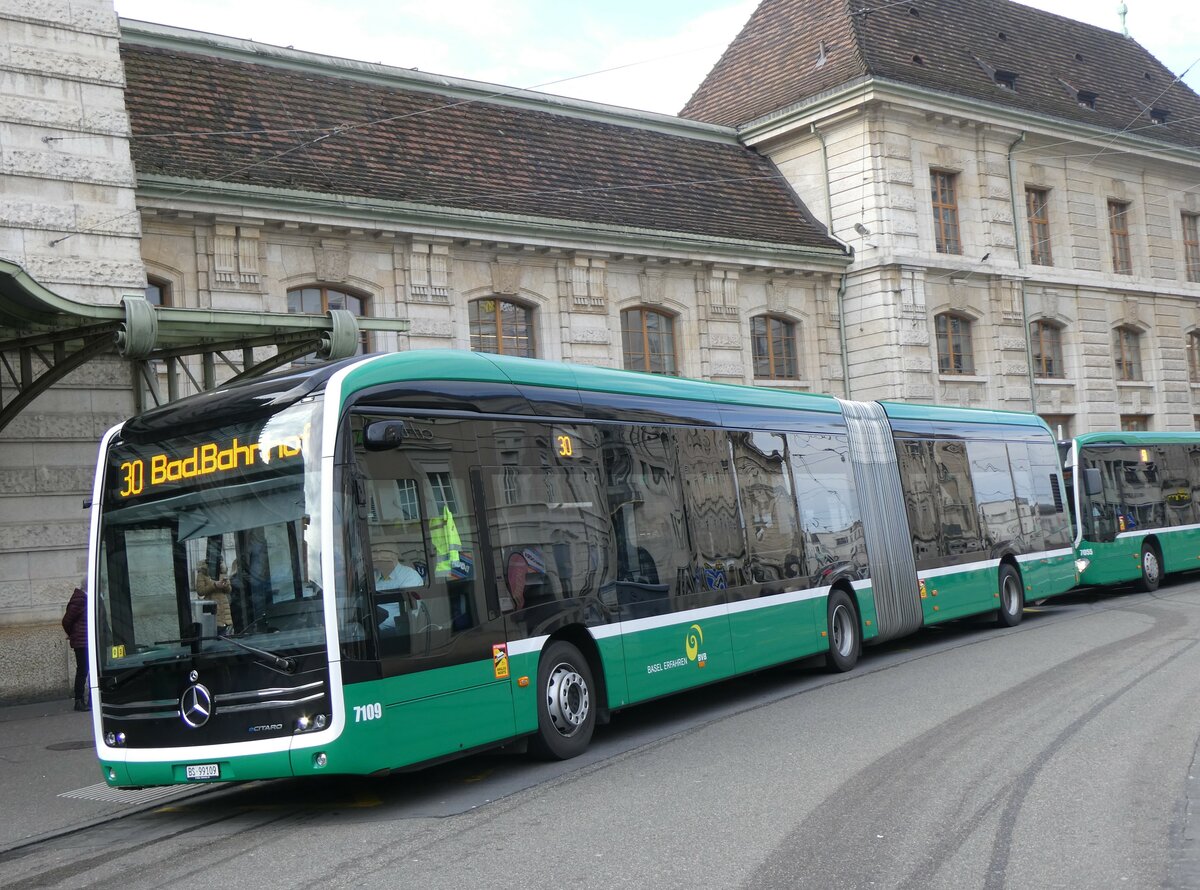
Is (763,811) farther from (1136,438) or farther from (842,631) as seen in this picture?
(1136,438)

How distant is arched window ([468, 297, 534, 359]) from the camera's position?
926 inches

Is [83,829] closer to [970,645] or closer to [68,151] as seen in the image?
[68,151]

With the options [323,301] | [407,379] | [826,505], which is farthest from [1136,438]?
[407,379]

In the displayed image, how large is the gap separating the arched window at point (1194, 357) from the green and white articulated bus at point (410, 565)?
95.1ft

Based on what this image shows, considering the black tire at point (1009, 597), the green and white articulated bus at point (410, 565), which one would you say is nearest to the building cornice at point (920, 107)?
the black tire at point (1009, 597)

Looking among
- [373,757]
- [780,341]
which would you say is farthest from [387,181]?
[373,757]

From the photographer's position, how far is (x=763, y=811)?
26.2 feet

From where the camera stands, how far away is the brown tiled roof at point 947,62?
102 ft

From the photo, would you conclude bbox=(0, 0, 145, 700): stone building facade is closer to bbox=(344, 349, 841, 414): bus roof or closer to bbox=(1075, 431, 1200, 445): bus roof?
bbox=(344, 349, 841, 414): bus roof

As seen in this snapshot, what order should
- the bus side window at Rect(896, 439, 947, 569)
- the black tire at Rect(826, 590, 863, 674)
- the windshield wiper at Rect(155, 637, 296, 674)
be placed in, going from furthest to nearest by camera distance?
1. the bus side window at Rect(896, 439, 947, 569)
2. the black tire at Rect(826, 590, 863, 674)
3. the windshield wiper at Rect(155, 637, 296, 674)

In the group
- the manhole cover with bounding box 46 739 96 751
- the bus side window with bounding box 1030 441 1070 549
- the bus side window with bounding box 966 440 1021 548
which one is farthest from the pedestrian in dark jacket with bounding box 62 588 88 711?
the bus side window with bounding box 1030 441 1070 549

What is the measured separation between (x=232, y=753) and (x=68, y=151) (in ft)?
34.1

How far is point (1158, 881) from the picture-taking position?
6.21 metres

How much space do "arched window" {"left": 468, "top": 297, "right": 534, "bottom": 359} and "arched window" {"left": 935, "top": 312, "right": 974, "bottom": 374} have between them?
10973mm
